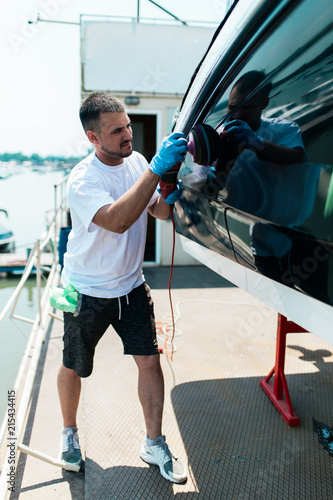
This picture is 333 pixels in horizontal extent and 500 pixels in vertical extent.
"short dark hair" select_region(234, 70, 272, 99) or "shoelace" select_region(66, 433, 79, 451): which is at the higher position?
"short dark hair" select_region(234, 70, 272, 99)

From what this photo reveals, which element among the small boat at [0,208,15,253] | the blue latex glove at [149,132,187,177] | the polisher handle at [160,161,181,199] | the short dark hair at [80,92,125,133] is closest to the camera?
the blue latex glove at [149,132,187,177]

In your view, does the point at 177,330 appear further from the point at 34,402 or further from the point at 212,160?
the point at 212,160

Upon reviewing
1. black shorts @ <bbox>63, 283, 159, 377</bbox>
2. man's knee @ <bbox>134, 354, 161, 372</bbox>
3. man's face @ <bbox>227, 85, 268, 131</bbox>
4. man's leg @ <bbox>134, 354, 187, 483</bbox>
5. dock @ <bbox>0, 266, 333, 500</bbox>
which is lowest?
dock @ <bbox>0, 266, 333, 500</bbox>

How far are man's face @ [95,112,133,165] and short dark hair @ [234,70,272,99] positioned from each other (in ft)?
1.90

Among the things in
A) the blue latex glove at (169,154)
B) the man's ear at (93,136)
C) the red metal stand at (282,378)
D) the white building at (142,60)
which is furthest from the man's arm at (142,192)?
the white building at (142,60)

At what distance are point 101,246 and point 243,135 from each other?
795mm

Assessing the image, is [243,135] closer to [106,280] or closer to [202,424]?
[106,280]

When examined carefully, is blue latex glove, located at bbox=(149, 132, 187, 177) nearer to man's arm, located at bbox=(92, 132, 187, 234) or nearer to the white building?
man's arm, located at bbox=(92, 132, 187, 234)

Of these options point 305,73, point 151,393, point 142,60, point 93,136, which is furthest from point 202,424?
point 142,60

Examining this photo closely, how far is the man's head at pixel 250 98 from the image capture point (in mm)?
1121

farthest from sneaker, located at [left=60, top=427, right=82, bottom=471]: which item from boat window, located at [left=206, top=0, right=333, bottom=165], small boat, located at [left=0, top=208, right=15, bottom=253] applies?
small boat, located at [left=0, top=208, right=15, bottom=253]

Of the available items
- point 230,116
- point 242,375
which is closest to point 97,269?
point 230,116

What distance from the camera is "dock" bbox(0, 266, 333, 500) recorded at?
1670 millimetres

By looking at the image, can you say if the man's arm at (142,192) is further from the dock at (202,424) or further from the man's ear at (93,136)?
the dock at (202,424)
